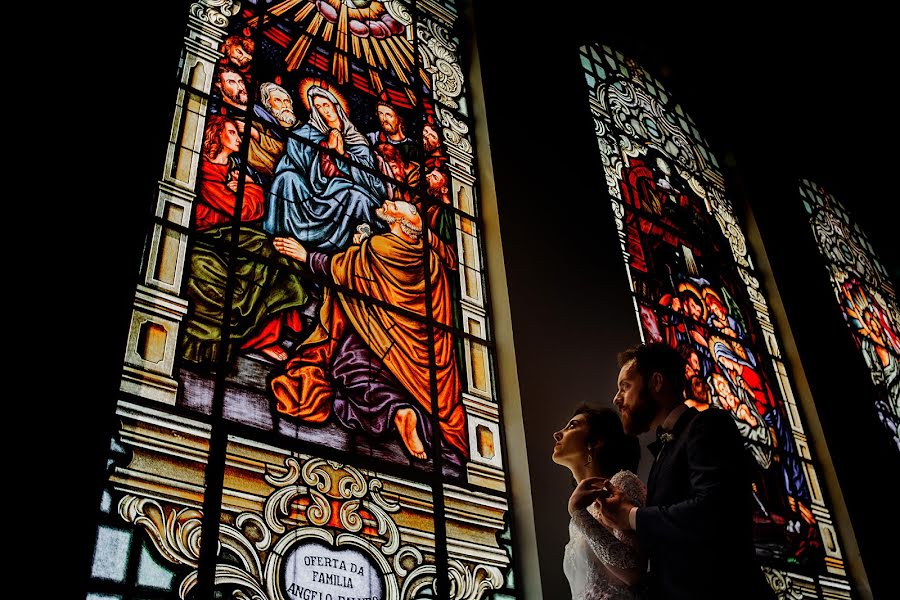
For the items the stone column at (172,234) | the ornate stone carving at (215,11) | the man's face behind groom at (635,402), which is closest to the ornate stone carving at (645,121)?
the ornate stone carving at (215,11)

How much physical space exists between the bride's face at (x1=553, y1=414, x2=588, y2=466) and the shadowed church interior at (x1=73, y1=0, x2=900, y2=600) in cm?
33

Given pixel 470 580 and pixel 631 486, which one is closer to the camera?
pixel 631 486

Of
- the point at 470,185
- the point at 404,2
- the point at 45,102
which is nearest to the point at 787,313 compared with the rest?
the point at 470,185

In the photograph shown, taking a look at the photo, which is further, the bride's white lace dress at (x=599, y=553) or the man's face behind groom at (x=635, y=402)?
the man's face behind groom at (x=635, y=402)

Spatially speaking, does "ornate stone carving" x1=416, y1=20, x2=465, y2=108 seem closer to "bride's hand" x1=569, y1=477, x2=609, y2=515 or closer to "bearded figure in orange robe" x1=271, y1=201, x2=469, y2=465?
"bearded figure in orange robe" x1=271, y1=201, x2=469, y2=465

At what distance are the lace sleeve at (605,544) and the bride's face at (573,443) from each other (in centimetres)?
42

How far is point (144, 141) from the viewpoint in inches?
131

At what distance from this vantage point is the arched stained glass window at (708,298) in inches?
195

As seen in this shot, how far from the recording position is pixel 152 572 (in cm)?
271

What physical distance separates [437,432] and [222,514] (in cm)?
109

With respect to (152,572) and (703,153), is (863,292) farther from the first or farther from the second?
(152,572)

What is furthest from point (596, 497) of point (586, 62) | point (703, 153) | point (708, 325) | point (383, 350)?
point (703, 153)

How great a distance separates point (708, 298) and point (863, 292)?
2.52 m

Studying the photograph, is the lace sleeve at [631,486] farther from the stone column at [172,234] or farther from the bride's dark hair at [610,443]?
the stone column at [172,234]
